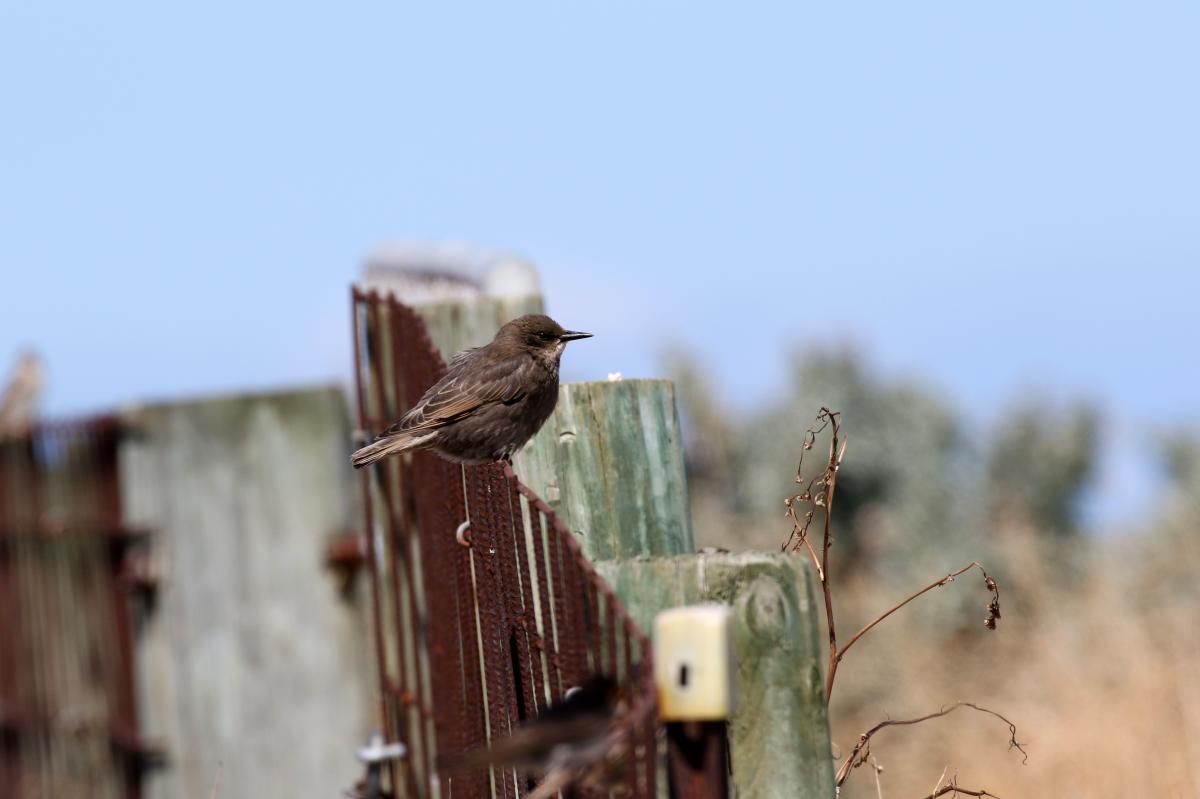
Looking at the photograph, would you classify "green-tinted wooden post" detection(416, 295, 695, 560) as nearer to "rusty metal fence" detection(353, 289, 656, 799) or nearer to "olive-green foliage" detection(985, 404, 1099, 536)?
"rusty metal fence" detection(353, 289, 656, 799)

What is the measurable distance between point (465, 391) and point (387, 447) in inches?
12.3

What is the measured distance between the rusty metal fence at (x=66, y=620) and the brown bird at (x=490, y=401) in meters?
5.08

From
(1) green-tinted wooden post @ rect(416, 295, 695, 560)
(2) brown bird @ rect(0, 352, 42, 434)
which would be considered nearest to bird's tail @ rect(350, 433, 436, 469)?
(1) green-tinted wooden post @ rect(416, 295, 695, 560)

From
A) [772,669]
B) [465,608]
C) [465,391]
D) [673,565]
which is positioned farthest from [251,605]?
[772,669]

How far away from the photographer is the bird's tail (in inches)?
249

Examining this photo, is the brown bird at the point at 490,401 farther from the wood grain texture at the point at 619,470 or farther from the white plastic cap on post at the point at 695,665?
the white plastic cap on post at the point at 695,665

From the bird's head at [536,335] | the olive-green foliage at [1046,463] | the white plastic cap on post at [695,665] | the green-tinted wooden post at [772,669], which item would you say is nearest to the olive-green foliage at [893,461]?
the olive-green foliage at [1046,463]

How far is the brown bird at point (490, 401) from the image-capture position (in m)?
6.20

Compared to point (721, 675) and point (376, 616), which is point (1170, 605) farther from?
point (721, 675)

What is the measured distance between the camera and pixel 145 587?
36.3 feet

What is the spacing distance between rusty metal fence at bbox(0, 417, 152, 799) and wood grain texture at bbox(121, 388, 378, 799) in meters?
0.21

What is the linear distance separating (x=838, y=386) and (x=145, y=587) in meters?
8.14

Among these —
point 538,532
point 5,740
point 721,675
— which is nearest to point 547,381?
point 538,532

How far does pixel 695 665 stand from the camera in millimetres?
2691
